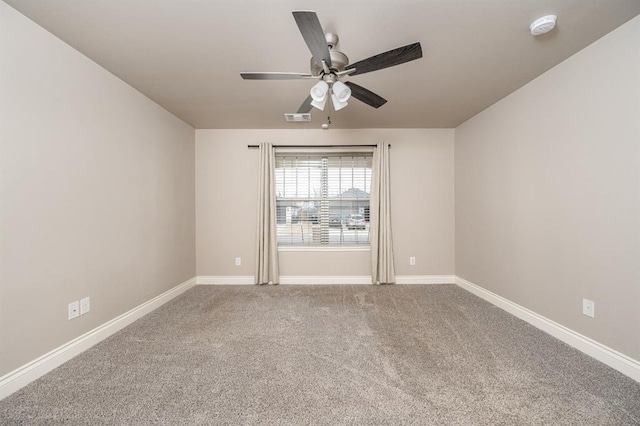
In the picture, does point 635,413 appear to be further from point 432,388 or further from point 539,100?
point 539,100

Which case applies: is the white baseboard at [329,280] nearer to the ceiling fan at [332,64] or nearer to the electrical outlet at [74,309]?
the electrical outlet at [74,309]

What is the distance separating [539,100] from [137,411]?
3.80 m

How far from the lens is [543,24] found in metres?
1.58

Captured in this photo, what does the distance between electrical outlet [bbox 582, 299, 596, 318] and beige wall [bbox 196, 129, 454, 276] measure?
179 centimetres

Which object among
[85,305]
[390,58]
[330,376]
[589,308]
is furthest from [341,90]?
[85,305]

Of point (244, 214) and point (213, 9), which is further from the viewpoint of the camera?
point (244, 214)

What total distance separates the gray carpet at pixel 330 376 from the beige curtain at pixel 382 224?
1022 millimetres

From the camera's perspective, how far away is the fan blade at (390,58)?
140cm

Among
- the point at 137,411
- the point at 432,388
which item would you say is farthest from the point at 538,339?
the point at 137,411

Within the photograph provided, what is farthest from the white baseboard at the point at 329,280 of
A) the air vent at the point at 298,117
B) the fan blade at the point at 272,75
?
the fan blade at the point at 272,75

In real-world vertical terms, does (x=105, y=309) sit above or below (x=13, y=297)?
below

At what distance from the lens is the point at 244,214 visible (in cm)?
370

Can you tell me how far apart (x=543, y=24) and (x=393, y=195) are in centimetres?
234

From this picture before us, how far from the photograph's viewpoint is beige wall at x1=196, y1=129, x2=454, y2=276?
369cm
